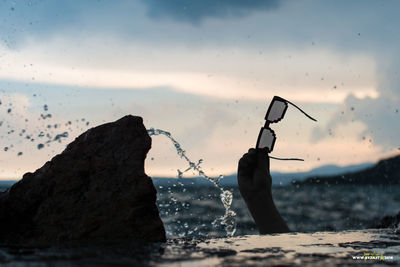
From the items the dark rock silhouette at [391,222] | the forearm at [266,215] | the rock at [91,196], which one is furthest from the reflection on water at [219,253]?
the dark rock silhouette at [391,222]

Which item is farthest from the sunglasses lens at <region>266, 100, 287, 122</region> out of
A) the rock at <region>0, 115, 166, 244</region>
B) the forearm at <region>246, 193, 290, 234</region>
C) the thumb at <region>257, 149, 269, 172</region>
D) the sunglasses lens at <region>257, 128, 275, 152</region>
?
the rock at <region>0, 115, 166, 244</region>

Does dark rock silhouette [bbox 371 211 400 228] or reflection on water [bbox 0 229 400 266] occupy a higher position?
reflection on water [bbox 0 229 400 266]

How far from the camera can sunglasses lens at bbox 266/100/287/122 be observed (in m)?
4.65

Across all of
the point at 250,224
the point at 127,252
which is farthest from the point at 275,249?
the point at 250,224

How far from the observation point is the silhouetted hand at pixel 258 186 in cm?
455

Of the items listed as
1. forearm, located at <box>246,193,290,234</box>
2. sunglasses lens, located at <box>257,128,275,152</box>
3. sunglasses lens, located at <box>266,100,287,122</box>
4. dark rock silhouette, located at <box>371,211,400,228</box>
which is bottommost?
dark rock silhouette, located at <box>371,211,400,228</box>

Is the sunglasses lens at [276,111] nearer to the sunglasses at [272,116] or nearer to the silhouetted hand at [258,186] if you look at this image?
the sunglasses at [272,116]

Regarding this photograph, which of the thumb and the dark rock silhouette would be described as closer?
the thumb

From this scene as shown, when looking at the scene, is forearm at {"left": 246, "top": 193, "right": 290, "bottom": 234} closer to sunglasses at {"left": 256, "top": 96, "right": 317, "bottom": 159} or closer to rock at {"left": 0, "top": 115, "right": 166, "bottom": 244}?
sunglasses at {"left": 256, "top": 96, "right": 317, "bottom": 159}

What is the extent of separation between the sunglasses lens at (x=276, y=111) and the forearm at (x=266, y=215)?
2.58 ft

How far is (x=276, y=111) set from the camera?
466cm

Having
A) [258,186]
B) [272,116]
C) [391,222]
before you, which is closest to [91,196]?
[258,186]

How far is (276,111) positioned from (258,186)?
795mm

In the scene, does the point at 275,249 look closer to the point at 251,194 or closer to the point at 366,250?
the point at 366,250
